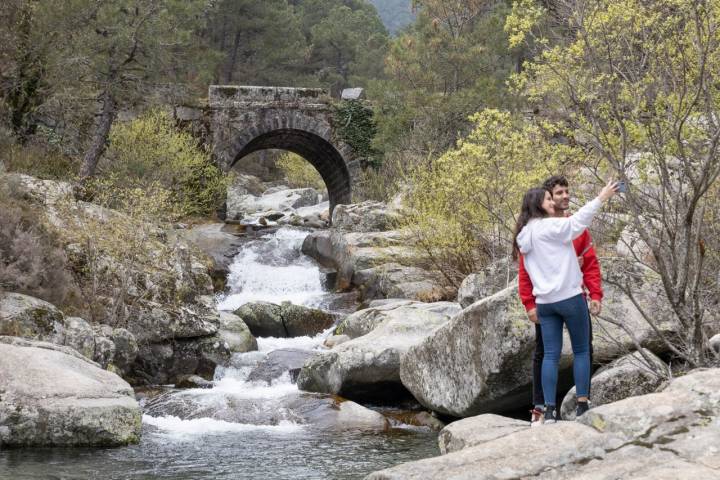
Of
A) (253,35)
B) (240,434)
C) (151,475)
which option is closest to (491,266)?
(240,434)

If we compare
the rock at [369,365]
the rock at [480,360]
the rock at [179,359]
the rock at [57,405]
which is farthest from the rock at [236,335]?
the rock at [480,360]

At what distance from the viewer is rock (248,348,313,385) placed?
42.3 feet

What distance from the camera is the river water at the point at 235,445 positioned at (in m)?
7.71

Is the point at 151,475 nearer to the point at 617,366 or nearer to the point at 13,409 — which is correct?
the point at 13,409

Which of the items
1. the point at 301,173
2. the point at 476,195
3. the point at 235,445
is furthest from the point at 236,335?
the point at 301,173

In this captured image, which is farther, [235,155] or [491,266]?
[235,155]

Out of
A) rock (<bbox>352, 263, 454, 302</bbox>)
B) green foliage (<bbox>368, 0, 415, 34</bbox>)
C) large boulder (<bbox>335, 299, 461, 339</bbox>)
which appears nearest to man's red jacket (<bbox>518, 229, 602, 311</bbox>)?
large boulder (<bbox>335, 299, 461, 339</bbox>)

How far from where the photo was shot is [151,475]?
7.56 m

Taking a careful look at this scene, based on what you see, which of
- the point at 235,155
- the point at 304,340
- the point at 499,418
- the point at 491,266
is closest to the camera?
the point at 499,418

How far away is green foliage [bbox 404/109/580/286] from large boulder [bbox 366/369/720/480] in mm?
6698

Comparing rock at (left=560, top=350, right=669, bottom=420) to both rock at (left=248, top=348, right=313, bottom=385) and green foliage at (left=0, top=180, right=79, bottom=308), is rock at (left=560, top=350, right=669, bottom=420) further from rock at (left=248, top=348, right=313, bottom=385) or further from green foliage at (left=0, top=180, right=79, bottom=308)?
green foliage at (left=0, top=180, right=79, bottom=308)

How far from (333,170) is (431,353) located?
23979 mm

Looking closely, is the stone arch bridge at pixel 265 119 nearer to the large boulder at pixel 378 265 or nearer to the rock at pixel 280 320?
the large boulder at pixel 378 265

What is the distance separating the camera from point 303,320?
1698 centimetres
